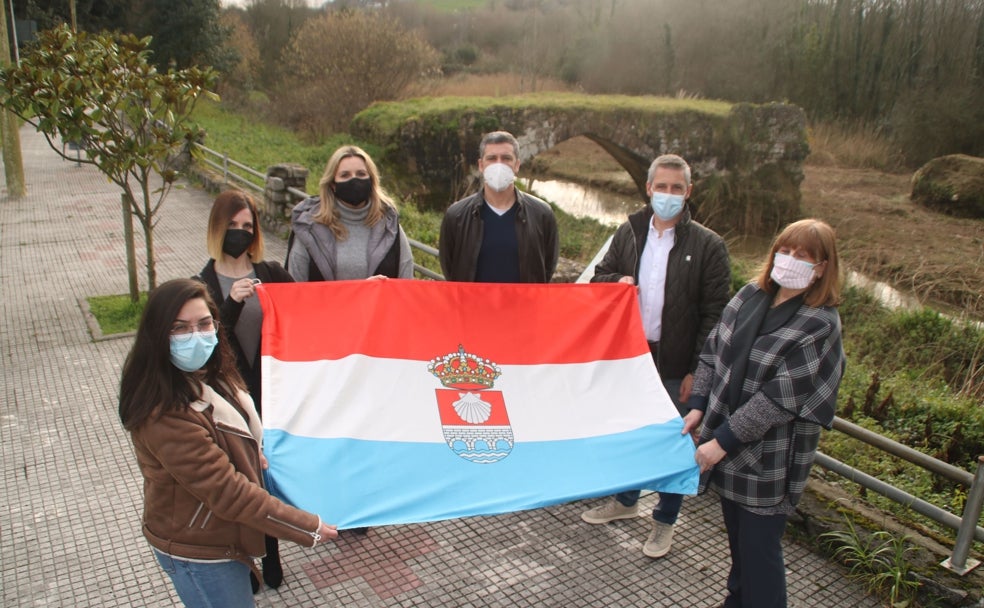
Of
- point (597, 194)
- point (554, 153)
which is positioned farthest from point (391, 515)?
point (554, 153)

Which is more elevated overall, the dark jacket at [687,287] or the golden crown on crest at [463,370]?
the dark jacket at [687,287]

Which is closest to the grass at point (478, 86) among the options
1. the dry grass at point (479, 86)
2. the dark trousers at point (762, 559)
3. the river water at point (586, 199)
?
the dry grass at point (479, 86)

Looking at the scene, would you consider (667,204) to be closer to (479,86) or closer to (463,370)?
(463,370)

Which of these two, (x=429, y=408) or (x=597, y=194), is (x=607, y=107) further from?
(x=429, y=408)

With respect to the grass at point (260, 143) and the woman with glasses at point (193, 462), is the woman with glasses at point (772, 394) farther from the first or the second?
the grass at point (260, 143)

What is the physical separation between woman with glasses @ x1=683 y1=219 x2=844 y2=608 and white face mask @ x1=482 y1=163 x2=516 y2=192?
157 cm

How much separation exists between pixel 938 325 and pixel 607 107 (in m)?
15.5

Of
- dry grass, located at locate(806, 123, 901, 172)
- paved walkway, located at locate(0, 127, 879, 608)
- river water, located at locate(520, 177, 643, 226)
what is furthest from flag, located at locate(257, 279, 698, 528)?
dry grass, located at locate(806, 123, 901, 172)

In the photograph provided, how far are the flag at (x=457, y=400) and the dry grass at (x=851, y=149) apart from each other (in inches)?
1233

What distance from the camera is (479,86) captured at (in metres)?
33.6

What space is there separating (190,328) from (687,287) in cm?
261

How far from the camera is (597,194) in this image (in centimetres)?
3045

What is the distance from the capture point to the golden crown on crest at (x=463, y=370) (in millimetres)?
3852

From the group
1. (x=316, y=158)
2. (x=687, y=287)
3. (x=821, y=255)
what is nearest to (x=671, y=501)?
(x=687, y=287)
